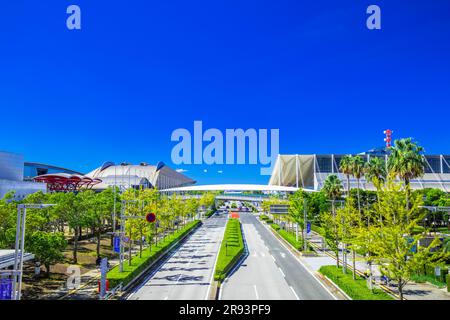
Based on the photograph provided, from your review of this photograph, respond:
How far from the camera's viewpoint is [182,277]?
36094 mm

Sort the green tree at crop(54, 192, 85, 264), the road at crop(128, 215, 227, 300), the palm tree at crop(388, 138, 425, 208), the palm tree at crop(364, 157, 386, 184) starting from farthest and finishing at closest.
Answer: the palm tree at crop(364, 157, 386, 184), the green tree at crop(54, 192, 85, 264), the palm tree at crop(388, 138, 425, 208), the road at crop(128, 215, 227, 300)

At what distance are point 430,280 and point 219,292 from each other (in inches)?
790

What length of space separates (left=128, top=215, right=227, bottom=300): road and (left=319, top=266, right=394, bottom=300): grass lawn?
36.6 ft

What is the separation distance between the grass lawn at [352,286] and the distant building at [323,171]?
99247 millimetres

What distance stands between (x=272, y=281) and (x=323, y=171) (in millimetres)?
133540

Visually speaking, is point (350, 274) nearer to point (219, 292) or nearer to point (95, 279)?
point (219, 292)

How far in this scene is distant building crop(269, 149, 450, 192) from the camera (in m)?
143

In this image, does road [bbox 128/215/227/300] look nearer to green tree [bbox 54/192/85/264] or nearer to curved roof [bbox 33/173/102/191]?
green tree [bbox 54/192/85/264]

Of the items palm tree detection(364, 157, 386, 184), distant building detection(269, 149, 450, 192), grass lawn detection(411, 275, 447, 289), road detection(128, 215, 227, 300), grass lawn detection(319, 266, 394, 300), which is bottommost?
road detection(128, 215, 227, 300)

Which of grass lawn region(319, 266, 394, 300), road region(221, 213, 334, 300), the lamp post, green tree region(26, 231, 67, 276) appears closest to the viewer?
the lamp post

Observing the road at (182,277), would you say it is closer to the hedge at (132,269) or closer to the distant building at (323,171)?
the hedge at (132,269)

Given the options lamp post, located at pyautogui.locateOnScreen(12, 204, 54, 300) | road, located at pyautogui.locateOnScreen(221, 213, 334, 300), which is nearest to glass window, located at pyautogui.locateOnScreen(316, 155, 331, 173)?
road, located at pyautogui.locateOnScreen(221, 213, 334, 300)

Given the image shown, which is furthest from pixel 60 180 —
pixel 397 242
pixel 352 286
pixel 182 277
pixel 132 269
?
pixel 397 242
